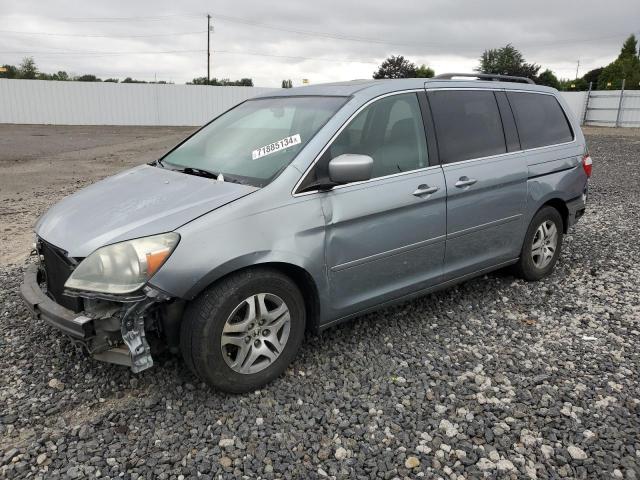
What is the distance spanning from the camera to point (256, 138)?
143 inches

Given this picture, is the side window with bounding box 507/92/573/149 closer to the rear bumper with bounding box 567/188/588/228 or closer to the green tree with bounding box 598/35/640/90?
the rear bumper with bounding box 567/188/588/228

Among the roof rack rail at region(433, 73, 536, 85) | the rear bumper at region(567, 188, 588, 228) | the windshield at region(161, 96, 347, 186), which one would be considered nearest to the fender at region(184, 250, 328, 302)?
the windshield at region(161, 96, 347, 186)

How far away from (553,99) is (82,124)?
1150 inches

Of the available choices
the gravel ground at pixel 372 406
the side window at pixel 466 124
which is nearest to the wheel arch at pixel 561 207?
the side window at pixel 466 124

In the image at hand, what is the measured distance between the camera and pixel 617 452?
2633 mm

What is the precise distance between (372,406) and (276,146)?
1711mm

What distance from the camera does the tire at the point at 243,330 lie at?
2.80m

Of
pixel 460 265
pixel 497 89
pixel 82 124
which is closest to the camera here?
pixel 460 265

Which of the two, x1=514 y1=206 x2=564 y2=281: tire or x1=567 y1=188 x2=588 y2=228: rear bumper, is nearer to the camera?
x1=514 y1=206 x2=564 y2=281: tire

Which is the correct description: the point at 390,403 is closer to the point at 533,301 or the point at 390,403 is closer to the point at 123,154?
the point at 533,301

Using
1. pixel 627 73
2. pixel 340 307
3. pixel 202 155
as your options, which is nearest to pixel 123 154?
pixel 202 155

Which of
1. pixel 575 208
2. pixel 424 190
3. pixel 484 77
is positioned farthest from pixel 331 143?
pixel 575 208

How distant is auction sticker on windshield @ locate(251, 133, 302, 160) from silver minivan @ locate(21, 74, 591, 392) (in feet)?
0.04

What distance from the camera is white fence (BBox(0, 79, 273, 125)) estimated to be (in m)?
28.2
